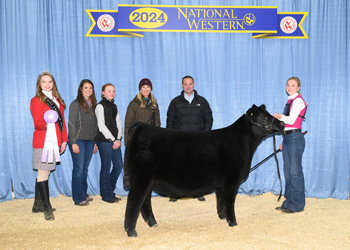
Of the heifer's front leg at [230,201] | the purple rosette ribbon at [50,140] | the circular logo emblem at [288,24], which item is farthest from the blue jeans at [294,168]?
the purple rosette ribbon at [50,140]

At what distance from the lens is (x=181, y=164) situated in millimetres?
2928

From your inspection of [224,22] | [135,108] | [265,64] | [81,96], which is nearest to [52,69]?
[81,96]

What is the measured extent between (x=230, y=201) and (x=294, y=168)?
119 centimetres

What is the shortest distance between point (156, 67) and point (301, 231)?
3.30 meters

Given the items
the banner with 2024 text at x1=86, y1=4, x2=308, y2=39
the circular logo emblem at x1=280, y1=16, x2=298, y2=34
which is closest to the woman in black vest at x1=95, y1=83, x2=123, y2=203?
the banner with 2024 text at x1=86, y1=4, x2=308, y2=39

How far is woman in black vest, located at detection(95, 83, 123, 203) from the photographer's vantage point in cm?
420

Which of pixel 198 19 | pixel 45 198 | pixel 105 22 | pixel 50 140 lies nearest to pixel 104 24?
pixel 105 22

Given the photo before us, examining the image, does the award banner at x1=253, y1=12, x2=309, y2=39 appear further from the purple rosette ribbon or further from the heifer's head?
the purple rosette ribbon

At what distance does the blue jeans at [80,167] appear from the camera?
4172 mm

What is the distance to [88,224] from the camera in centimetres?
349

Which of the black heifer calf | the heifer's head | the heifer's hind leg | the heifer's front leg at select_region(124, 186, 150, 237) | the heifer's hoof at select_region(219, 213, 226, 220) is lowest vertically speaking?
the heifer's hoof at select_region(219, 213, 226, 220)

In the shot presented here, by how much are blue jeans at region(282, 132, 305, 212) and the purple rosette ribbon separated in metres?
3.07

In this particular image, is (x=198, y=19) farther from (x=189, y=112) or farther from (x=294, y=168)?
(x=294, y=168)

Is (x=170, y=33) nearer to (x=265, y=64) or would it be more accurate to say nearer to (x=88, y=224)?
(x=265, y=64)
